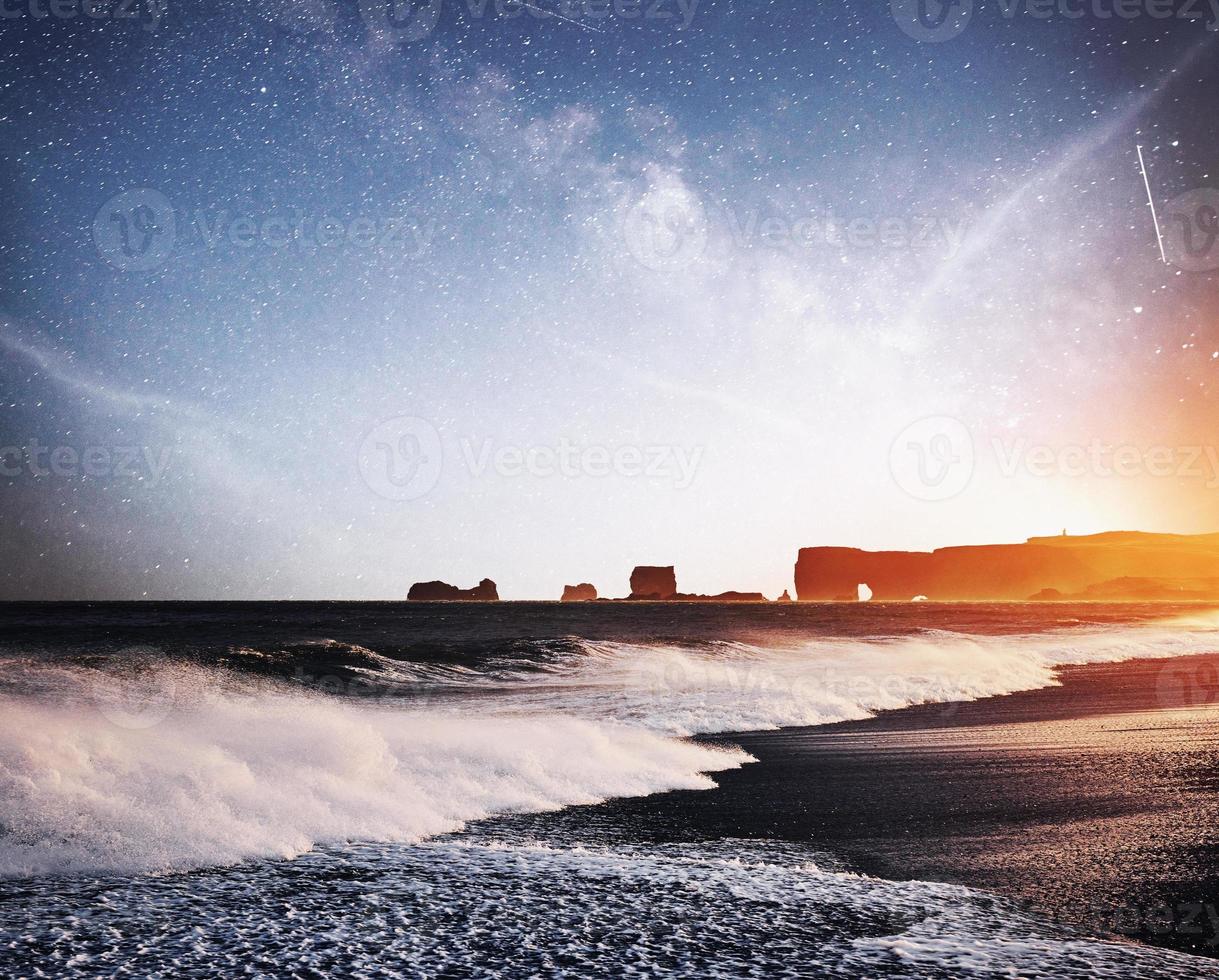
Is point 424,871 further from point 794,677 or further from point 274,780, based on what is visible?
point 794,677

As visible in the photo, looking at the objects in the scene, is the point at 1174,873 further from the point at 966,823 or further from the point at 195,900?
the point at 195,900

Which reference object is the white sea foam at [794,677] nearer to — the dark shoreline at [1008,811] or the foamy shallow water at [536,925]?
the dark shoreline at [1008,811]

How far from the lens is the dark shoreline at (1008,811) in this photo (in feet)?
16.6

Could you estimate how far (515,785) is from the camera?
8.61 meters

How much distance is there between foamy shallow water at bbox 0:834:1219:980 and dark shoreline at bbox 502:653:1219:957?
1.99 ft

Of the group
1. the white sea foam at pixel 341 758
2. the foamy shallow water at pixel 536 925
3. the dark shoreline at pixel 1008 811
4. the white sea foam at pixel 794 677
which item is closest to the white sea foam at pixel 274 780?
the white sea foam at pixel 341 758

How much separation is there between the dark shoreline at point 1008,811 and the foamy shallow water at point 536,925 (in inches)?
23.8

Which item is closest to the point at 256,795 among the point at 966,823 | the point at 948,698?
the point at 966,823

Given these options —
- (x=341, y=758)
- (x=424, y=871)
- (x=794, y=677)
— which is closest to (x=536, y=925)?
(x=424, y=871)

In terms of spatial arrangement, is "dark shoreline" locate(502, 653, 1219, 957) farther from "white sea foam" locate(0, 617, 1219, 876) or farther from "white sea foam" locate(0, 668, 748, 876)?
"white sea foam" locate(0, 617, 1219, 876)

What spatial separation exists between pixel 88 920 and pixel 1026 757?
983cm

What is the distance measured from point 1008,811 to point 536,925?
5022mm

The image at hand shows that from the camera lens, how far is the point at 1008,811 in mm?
7293

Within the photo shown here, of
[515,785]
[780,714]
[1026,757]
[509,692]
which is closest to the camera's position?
[515,785]
